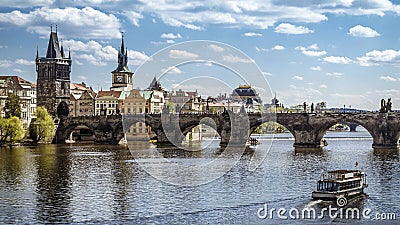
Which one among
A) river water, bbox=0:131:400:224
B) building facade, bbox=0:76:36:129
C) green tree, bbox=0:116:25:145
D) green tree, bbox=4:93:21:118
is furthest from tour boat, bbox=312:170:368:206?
building facade, bbox=0:76:36:129

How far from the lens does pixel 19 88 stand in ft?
505

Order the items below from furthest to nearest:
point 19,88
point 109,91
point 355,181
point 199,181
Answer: point 109,91 → point 19,88 → point 199,181 → point 355,181

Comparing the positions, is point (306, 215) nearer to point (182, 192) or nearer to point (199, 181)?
point (182, 192)

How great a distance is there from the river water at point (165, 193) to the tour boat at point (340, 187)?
83 centimetres

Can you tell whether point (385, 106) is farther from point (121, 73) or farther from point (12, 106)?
point (121, 73)

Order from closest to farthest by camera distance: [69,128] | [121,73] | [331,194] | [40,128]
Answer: [331,194]
[40,128]
[69,128]
[121,73]

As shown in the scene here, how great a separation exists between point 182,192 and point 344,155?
1865 inches

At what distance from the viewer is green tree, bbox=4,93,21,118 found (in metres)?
140

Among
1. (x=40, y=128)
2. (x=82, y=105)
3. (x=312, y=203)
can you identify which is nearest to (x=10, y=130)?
(x=40, y=128)

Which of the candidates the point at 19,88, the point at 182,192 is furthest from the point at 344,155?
the point at 19,88

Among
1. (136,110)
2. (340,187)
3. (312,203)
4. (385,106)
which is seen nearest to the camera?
(312,203)

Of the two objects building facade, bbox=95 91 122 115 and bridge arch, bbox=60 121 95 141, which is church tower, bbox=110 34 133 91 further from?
bridge arch, bbox=60 121 95 141

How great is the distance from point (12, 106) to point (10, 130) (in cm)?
1492

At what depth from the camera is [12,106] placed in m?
141
